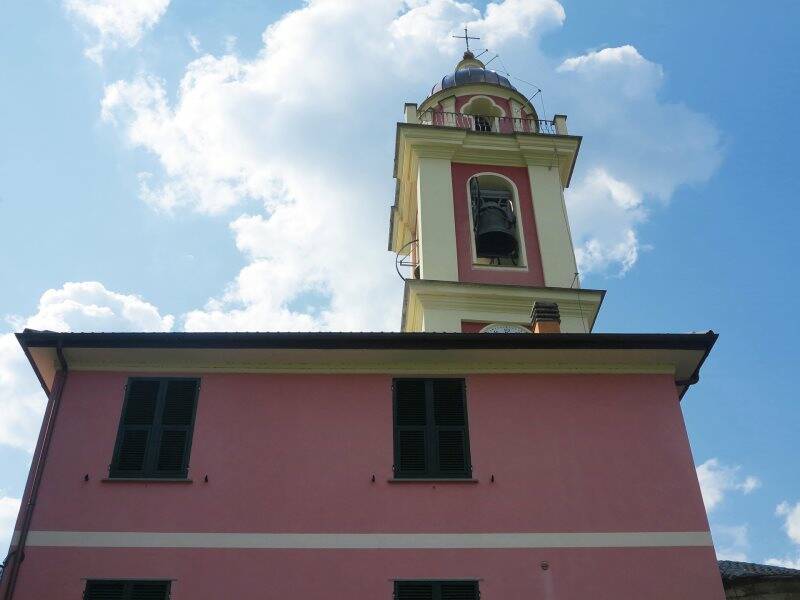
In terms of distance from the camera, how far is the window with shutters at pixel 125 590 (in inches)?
383

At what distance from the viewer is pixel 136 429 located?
11.0 meters

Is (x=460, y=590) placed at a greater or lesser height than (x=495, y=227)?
lesser

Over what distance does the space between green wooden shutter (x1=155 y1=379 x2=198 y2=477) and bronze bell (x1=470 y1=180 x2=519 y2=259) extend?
1026 cm

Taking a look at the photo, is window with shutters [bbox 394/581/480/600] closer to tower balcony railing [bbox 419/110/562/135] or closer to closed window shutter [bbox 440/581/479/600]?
closed window shutter [bbox 440/581/479/600]

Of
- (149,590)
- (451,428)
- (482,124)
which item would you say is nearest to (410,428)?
(451,428)

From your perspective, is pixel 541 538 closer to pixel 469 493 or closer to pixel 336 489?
pixel 469 493

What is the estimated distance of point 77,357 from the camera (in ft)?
37.6

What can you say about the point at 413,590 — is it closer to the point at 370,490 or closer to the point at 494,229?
the point at 370,490

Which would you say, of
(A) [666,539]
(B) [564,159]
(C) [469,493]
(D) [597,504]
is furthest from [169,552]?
(B) [564,159]

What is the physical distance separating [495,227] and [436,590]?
1154 cm

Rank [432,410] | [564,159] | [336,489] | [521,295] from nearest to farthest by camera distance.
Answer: [336,489]
[432,410]
[521,295]
[564,159]

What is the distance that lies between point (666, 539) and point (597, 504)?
0.93m

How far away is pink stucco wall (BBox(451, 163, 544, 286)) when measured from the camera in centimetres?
1930

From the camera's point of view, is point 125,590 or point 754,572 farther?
point 754,572
